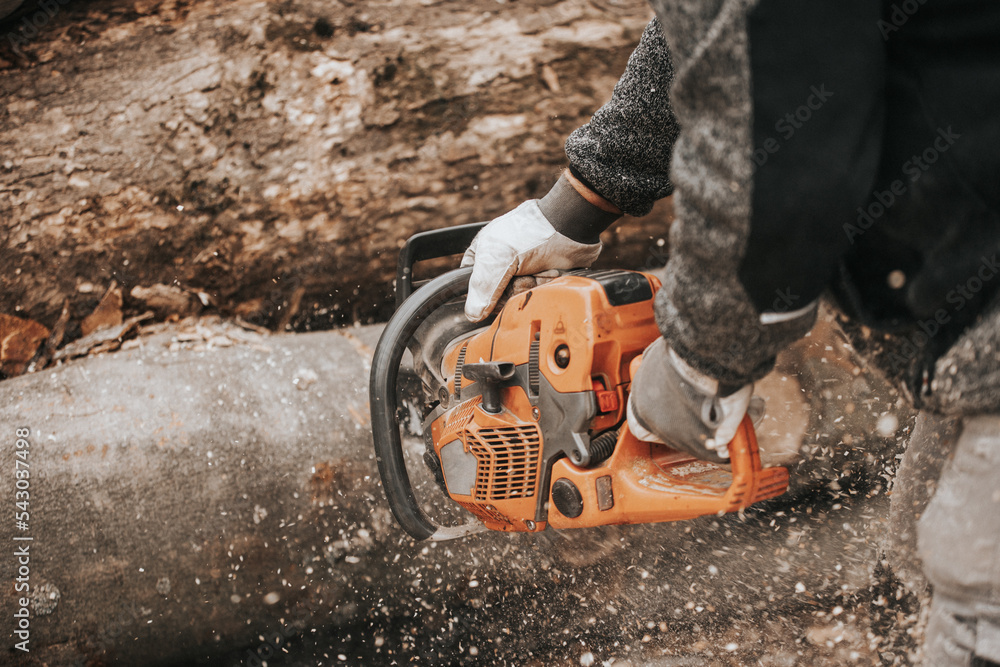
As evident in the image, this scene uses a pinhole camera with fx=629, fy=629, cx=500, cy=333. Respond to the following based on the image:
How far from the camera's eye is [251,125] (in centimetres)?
228

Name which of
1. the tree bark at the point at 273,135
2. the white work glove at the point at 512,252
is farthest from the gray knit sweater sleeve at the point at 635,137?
the tree bark at the point at 273,135

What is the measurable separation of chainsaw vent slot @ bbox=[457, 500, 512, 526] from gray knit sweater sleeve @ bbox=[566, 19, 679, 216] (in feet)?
2.73

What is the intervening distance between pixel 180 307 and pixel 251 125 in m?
0.71

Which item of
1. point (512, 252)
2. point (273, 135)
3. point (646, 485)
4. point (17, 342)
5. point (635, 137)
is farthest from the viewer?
point (273, 135)

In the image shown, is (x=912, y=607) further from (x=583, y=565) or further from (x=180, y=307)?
(x=180, y=307)

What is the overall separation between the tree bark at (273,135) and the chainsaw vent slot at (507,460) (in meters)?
1.18

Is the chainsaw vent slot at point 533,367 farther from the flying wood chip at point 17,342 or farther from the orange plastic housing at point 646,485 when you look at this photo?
the flying wood chip at point 17,342

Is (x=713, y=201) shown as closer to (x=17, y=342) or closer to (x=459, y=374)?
(x=459, y=374)

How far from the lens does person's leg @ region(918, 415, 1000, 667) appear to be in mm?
808

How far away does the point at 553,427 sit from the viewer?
144cm

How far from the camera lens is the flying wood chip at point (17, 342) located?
6.95ft

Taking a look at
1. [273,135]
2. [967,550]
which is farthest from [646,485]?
[273,135]

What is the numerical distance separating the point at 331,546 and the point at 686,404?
129 centimetres

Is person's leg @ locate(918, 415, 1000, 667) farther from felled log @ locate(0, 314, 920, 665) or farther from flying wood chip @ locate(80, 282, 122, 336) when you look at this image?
flying wood chip @ locate(80, 282, 122, 336)
